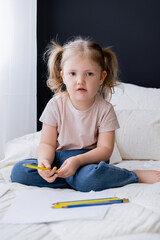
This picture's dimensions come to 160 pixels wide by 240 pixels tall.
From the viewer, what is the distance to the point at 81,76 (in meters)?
1.39

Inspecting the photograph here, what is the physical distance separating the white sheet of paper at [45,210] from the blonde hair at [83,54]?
2.20ft

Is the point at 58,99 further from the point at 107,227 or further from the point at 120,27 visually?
the point at 120,27

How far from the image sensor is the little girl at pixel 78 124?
1.30 metres

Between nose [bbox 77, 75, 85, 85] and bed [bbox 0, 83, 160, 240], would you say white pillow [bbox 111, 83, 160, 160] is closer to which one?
bed [bbox 0, 83, 160, 240]

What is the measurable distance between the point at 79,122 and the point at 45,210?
2.09 ft

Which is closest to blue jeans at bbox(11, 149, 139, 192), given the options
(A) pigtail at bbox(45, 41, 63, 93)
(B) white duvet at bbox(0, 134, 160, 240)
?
(B) white duvet at bbox(0, 134, 160, 240)

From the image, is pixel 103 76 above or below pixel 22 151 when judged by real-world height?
above

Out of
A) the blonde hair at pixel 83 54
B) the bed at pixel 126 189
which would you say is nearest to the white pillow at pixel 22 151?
the bed at pixel 126 189

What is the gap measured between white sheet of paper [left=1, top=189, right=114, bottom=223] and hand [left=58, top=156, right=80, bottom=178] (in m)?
0.15

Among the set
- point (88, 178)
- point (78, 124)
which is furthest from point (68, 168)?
point (78, 124)

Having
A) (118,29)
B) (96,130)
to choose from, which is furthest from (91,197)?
(118,29)

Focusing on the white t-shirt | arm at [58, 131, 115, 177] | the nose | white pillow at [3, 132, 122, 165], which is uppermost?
the nose

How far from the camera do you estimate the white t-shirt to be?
4.82ft

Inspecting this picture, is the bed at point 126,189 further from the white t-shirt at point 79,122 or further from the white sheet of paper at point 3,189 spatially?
the white t-shirt at point 79,122
